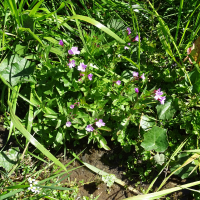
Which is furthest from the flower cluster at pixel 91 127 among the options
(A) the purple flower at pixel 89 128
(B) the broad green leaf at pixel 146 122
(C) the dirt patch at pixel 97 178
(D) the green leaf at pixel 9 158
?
(D) the green leaf at pixel 9 158

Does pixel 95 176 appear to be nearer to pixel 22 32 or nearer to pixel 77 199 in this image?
pixel 77 199

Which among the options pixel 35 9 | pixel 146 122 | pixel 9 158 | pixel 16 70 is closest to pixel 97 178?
pixel 146 122

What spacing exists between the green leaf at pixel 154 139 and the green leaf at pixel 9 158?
1.47 m

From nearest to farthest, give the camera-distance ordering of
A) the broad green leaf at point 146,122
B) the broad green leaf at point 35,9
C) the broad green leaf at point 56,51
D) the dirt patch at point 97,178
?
the broad green leaf at point 35,9, the broad green leaf at point 56,51, the broad green leaf at point 146,122, the dirt patch at point 97,178

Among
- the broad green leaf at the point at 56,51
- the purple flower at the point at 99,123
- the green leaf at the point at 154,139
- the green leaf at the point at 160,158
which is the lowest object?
the green leaf at the point at 160,158

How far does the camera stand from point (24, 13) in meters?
2.06

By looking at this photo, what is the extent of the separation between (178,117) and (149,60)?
742 mm

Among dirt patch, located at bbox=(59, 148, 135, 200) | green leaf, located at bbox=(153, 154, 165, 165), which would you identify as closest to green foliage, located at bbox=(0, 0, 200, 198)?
green leaf, located at bbox=(153, 154, 165, 165)

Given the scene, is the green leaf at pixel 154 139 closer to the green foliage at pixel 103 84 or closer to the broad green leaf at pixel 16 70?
the green foliage at pixel 103 84

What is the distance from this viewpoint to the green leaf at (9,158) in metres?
2.29

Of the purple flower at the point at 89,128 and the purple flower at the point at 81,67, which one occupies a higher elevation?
the purple flower at the point at 81,67

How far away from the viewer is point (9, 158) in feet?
7.71

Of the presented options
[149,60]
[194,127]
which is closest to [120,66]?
[149,60]

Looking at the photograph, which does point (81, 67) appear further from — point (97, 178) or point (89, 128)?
point (97, 178)
